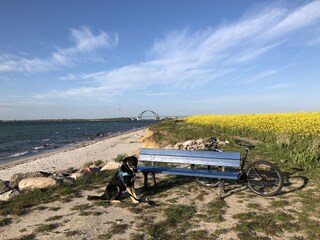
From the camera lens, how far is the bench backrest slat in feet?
26.4

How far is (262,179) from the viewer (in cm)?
796

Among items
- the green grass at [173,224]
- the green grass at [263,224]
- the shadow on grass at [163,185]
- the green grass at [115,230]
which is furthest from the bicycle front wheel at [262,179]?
the green grass at [115,230]

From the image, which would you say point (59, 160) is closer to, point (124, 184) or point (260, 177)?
point (124, 184)

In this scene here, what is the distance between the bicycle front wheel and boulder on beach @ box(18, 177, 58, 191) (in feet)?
18.4

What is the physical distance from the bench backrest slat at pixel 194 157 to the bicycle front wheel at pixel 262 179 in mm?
504

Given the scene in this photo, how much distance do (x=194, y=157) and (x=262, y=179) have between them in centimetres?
181

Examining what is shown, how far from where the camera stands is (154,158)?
30.5 ft

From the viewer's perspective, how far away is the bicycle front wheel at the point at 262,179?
7832 millimetres

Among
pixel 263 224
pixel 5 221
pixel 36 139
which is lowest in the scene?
pixel 36 139

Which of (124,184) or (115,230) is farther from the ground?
(124,184)

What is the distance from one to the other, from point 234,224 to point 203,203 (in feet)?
4.64

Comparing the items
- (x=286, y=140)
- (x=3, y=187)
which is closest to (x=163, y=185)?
(x=3, y=187)

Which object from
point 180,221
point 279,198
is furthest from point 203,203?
point 279,198

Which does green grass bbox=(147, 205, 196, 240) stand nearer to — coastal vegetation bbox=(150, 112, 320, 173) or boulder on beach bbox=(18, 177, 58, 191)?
boulder on beach bbox=(18, 177, 58, 191)
